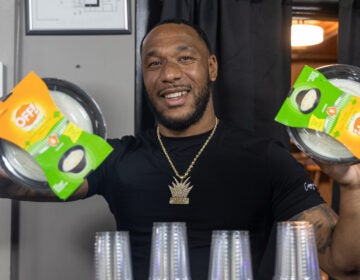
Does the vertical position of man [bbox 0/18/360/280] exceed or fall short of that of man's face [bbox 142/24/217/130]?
it falls short

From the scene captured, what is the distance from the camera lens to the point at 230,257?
3.19 ft

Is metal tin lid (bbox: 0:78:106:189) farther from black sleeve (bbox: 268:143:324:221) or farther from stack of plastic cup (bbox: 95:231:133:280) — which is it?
black sleeve (bbox: 268:143:324:221)

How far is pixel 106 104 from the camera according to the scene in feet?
6.90

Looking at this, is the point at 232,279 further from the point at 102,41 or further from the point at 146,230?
the point at 102,41

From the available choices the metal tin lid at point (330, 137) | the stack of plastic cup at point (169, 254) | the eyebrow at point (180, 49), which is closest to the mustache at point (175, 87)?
the eyebrow at point (180, 49)

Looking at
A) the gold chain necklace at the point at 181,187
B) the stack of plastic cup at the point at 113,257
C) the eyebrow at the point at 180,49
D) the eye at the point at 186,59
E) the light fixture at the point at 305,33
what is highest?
the light fixture at the point at 305,33

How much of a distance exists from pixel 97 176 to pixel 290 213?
593 millimetres

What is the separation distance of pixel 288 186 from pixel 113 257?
30.5 inches

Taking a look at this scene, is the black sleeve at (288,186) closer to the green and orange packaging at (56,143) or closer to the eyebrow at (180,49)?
the eyebrow at (180,49)

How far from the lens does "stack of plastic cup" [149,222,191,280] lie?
0.99m

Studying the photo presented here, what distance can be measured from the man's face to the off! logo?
676mm

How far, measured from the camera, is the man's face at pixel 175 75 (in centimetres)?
176

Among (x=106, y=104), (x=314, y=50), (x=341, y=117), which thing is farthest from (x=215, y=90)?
(x=314, y=50)

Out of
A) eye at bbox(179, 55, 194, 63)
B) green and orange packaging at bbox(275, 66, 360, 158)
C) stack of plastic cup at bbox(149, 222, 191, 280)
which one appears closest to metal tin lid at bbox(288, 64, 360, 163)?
green and orange packaging at bbox(275, 66, 360, 158)
